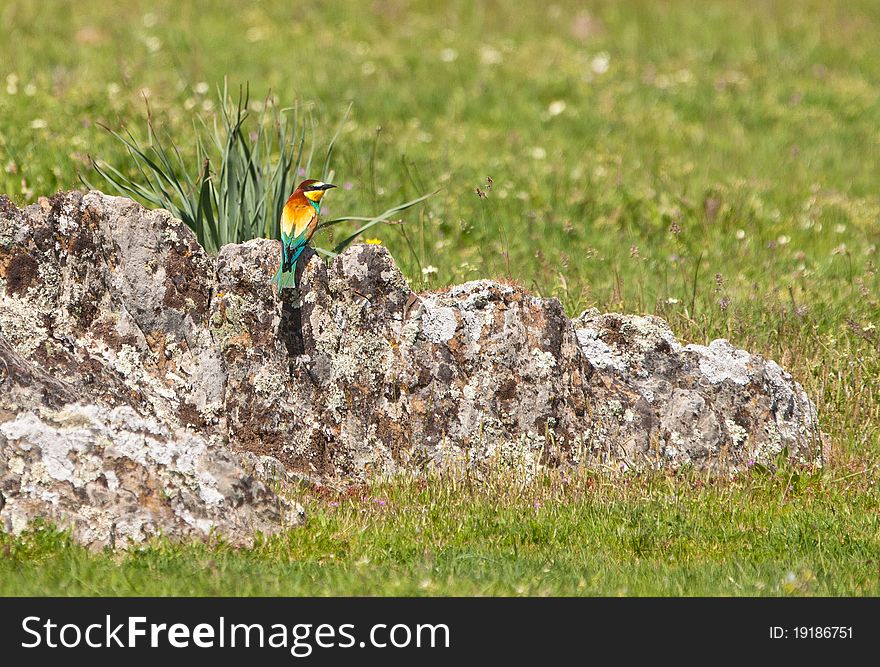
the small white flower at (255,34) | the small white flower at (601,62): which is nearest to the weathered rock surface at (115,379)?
the small white flower at (255,34)

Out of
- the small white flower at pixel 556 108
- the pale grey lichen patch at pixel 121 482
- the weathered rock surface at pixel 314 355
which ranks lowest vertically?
the pale grey lichen patch at pixel 121 482

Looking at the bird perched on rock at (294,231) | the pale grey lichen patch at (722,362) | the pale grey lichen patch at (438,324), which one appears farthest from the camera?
the pale grey lichen patch at (722,362)

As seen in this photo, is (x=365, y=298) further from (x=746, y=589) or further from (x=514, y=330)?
(x=746, y=589)

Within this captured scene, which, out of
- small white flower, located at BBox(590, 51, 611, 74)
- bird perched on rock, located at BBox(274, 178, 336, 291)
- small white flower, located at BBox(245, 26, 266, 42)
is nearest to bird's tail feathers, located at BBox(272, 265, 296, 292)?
bird perched on rock, located at BBox(274, 178, 336, 291)

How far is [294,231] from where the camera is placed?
7.16m

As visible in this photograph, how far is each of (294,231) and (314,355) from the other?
858 mm

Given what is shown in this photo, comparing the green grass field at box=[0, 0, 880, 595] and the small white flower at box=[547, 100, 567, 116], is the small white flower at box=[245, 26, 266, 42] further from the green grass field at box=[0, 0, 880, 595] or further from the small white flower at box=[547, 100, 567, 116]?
the small white flower at box=[547, 100, 567, 116]

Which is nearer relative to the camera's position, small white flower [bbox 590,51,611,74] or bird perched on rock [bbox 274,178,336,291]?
bird perched on rock [bbox 274,178,336,291]

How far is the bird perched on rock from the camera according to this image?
7.16 m

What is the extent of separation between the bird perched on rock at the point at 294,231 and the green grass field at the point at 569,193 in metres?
1.39

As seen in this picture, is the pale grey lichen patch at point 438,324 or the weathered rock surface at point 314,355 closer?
the weathered rock surface at point 314,355

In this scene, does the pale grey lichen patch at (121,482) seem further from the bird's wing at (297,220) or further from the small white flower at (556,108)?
the small white flower at (556,108)

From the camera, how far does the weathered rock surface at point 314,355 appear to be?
731 cm

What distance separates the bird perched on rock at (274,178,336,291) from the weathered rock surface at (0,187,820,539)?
0.26 metres
